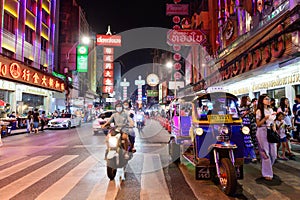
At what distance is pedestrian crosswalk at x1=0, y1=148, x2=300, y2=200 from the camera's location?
5112 millimetres

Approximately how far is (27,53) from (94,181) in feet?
84.7

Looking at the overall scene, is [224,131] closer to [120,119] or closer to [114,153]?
[114,153]

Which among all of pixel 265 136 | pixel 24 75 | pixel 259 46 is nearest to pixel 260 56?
pixel 259 46

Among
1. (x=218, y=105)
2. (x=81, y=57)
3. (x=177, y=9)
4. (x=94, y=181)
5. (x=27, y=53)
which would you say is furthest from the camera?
(x=81, y=57)

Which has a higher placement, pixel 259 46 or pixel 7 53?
pixel 7 53

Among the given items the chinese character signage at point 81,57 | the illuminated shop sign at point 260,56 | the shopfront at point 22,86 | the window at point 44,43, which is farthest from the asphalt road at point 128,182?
the chinese character signage at point 81,57

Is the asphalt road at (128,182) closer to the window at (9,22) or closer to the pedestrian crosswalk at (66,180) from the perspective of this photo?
the pedestrian crosswalk at (66,180)

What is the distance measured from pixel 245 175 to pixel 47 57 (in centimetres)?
3301

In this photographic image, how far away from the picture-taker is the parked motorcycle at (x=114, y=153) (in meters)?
6.04

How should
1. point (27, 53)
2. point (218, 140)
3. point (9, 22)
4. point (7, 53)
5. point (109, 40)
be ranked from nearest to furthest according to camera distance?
point (218, 140), point (7, 53), point (9, 22), point (27, 53), point (109, 40)

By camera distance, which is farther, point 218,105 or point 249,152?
point 249,152

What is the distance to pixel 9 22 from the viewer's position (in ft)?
78.7

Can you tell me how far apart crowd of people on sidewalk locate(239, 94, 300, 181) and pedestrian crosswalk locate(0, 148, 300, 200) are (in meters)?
0.52

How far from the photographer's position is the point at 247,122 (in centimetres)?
794
